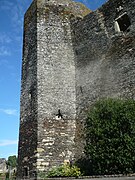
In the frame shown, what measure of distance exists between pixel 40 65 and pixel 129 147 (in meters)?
6.22

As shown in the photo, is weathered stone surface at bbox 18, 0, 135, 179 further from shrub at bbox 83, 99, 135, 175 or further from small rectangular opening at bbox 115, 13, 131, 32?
shrub at bbox 83, 99, 135, 175

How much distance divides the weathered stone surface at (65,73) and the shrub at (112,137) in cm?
162

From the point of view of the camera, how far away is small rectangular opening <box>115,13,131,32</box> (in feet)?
39.0

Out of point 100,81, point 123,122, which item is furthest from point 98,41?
point 123,122

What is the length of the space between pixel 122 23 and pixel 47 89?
4.59 metres

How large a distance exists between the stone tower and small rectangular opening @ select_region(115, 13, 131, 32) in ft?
9.22

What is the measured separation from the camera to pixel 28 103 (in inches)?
495

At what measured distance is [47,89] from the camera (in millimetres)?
12359

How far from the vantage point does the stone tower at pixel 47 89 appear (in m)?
11.4

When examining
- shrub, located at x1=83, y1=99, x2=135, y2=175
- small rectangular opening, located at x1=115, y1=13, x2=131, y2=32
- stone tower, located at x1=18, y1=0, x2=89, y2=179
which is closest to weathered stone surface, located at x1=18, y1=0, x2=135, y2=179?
stone tower, located at x1=18, y1=0, x2=89, y2=179

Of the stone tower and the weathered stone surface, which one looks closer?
the weathered stone surface

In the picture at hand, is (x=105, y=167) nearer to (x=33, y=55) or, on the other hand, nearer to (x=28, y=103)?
(x=28, y=103)

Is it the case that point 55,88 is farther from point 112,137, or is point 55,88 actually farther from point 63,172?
point 112,137

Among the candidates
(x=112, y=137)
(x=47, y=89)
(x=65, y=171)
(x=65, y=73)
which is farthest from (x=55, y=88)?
(x=112, y=137)
